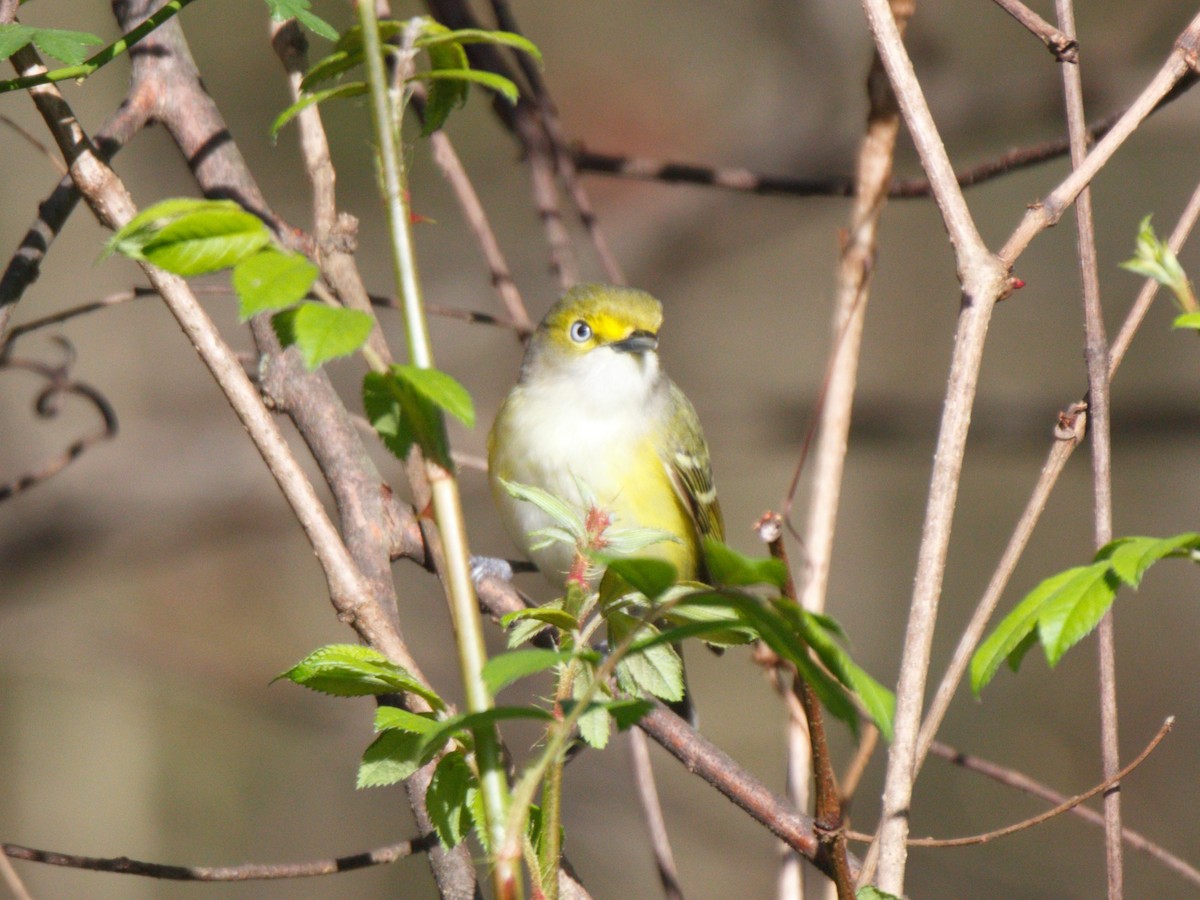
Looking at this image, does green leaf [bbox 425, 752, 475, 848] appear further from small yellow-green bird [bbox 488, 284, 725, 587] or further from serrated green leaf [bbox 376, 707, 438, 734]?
small yellow-green bird [bbox 488, 284, 725, 587]

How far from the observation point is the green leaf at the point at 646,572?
77cm

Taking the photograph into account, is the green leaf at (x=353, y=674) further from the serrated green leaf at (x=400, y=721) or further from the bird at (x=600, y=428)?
the bird at (x=600, y=428)

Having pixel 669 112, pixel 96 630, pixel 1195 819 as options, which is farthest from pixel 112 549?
pixel 1195 819

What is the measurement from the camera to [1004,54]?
7121 millimetres

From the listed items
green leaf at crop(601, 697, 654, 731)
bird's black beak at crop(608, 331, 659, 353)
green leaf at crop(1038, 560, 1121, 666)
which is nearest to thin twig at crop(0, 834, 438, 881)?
green leaf at crop(601, 697, 654, 731)

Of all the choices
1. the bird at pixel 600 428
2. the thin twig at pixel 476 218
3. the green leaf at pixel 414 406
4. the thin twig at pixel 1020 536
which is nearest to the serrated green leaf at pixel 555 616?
the green leaf at pixel 414 406

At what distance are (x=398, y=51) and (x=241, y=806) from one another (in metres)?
7.09

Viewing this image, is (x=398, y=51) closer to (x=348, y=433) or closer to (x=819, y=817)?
(x=819, y=817)

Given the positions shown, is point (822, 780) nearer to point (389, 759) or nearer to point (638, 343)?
point (389, 759)

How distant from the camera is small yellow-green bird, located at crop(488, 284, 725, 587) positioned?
3379 millimetres

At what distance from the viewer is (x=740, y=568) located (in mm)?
757

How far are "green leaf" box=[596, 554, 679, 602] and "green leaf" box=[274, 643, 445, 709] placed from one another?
0.90 feet

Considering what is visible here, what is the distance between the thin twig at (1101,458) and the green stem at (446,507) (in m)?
0.78

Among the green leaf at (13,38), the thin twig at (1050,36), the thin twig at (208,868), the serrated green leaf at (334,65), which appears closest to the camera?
the serrated green leaf at (334,65)
